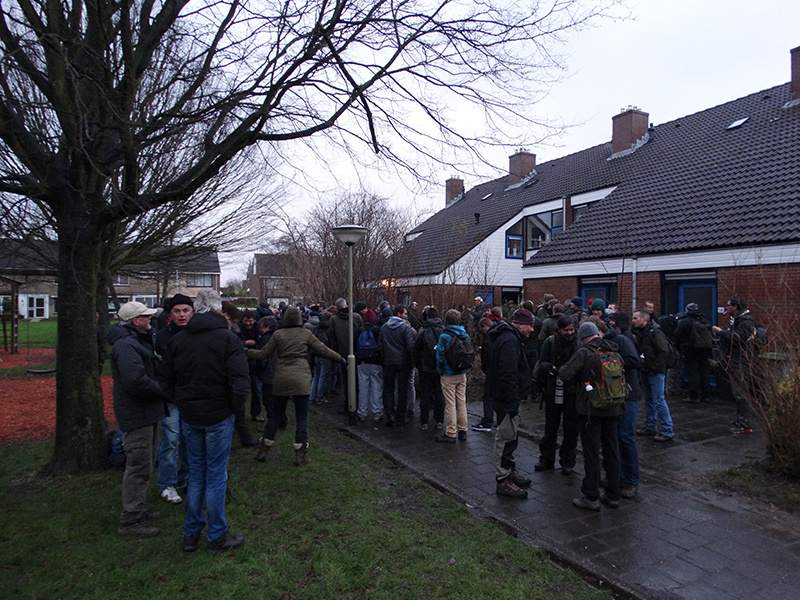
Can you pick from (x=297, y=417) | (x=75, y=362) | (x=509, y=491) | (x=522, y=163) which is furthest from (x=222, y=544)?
(x=522, y=163)

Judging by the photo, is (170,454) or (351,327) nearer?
(170,454)

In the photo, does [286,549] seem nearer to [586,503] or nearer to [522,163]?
[586,503]

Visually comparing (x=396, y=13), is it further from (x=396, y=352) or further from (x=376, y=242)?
(x=376, y=242)

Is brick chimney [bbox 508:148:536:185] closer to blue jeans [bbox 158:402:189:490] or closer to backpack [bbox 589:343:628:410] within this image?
backpack [bbox 589:343:628:410]

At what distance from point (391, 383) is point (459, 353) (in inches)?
70.5

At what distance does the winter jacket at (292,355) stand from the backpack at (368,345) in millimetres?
2105

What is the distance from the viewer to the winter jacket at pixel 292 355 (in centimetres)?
614

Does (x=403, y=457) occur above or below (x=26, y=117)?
below

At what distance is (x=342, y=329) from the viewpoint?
30.3 ft

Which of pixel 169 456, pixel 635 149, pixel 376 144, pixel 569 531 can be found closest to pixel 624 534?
pixel 569 531

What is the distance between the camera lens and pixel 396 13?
5820mm

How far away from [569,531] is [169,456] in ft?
12.4

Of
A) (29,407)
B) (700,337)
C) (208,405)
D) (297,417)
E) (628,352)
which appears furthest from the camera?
(29,407)

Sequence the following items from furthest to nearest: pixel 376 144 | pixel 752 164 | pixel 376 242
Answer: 1. pixel 376 242
2. pixel 752 164
3. pixel 376 144
